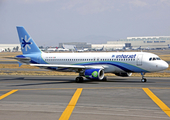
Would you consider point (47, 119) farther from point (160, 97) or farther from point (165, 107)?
point (160, 97)

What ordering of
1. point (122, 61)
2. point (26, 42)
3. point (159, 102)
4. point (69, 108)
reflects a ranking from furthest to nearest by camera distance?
point (26, 42) < point (122, 61) < point (159, 102) < point (69, 108)

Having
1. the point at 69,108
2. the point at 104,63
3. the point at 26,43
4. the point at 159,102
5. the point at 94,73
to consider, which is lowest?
the point at 159,102

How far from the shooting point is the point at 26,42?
44.0 metres

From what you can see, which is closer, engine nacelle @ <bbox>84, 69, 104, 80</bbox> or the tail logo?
engine nacelle @ <bbox>84, 69, 104, 80</bbox>

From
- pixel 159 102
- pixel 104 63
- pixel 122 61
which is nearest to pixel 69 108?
pixel 159 102

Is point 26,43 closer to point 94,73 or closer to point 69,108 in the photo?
point 94,73

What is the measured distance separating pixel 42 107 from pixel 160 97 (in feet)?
35.3

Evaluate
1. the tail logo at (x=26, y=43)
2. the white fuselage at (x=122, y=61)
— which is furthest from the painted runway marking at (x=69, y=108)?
the tail logo at (x=26, y=43)

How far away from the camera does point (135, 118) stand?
50.3 ft

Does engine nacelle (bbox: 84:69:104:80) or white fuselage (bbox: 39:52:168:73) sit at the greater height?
white fuselage (bbox: 39:52:168:73)

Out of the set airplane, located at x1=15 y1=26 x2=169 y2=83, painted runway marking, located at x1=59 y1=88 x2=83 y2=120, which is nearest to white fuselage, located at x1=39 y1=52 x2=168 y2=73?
airplane, located at x1=15 y1=26 x2=169 y2=83

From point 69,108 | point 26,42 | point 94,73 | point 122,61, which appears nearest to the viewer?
point 69,108

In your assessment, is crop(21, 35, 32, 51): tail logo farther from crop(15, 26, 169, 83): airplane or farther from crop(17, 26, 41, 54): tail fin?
crop(15, 26, 169, 83): airplane

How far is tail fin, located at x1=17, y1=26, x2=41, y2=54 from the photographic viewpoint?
4378 centimetres
